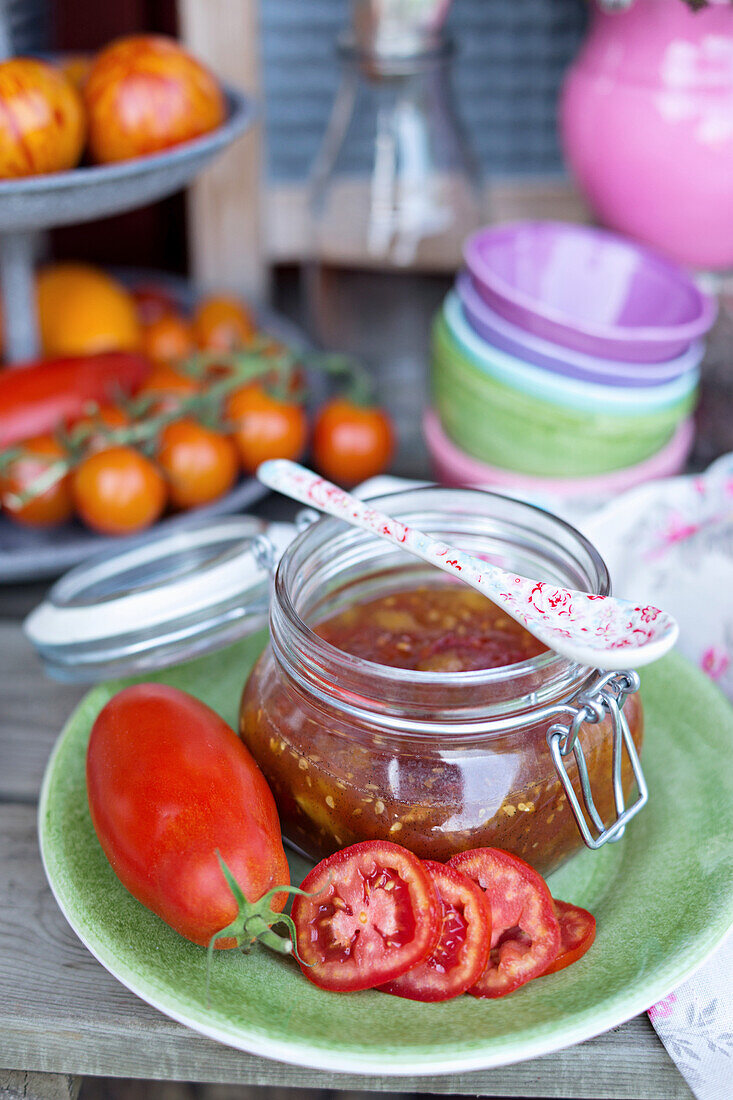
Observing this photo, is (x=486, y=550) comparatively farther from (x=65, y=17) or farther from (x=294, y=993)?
(x=65, y=17)

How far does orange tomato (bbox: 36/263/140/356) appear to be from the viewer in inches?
46.2

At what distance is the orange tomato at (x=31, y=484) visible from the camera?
963 mm

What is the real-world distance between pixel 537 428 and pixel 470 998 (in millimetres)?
562

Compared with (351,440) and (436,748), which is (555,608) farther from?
(351,440)

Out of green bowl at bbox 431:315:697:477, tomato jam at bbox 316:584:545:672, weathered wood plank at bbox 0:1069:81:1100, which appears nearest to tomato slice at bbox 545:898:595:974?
tomato jam at bbox 316:584:545:672

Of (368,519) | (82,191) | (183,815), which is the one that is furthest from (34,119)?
(183,815)

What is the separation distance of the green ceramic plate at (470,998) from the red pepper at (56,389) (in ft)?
1.34

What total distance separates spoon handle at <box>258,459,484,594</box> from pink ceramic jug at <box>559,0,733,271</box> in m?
0.58

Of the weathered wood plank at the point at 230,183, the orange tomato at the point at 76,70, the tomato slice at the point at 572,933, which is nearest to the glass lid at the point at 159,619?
the tomato slice at the point at 572,933

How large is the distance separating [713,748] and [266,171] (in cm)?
98

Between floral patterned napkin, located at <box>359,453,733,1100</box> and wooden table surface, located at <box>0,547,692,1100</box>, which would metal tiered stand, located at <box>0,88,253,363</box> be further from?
wooden table surface, located at <box>0,547,692,1100</box>

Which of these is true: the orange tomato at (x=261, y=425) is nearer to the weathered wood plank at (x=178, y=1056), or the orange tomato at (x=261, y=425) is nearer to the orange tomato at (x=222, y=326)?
the orange tomato at (x=222, y=326)

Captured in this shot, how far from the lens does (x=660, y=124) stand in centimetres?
101

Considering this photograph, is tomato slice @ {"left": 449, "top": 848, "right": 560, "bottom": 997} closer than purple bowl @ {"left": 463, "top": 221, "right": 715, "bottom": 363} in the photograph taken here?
Yes
